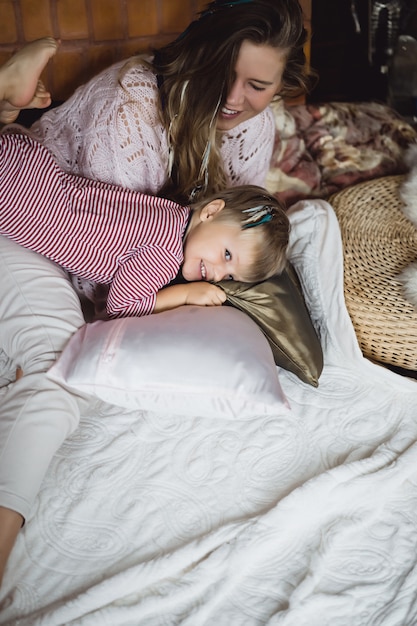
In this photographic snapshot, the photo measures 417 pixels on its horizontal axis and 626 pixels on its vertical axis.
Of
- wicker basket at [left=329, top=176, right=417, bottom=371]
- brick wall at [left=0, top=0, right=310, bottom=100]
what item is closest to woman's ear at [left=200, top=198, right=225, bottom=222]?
wicker basket at [left=329, top=176, right=417, bottom=371]

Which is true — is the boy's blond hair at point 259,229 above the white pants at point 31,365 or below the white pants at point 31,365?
above

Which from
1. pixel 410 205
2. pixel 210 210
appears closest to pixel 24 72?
pixel 210 210

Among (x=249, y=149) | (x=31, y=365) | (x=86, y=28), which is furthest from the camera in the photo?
(x=86, y=28)

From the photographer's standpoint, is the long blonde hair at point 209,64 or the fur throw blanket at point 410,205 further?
the fur throw blanket at point 410,205

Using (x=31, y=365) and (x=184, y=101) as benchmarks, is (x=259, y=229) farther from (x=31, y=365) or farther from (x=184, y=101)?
(x=31, y=365)

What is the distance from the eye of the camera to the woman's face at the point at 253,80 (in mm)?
1512

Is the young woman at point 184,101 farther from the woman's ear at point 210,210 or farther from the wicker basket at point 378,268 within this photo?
the wicker basket at point 378,268

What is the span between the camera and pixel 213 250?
151cm

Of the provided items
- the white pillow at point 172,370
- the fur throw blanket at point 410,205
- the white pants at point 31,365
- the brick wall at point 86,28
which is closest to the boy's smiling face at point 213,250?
the white pillow at point 172,370

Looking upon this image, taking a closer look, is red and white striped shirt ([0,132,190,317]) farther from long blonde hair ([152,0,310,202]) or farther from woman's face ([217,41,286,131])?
woman's face ([217,41,286,131])

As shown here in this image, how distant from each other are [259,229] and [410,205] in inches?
26.1

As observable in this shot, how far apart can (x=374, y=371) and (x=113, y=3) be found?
4.69 ft

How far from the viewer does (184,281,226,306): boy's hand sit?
1508 millimetres

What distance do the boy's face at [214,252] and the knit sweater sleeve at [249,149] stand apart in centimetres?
40
